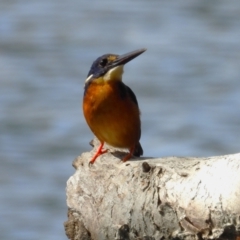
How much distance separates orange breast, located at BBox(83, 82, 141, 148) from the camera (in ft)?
18.1

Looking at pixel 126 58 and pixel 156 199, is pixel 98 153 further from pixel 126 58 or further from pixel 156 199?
pixel 156 199

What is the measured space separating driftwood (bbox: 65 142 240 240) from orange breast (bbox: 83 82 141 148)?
46 centimetres

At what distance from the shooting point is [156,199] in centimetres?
436

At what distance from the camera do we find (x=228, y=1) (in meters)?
14.3

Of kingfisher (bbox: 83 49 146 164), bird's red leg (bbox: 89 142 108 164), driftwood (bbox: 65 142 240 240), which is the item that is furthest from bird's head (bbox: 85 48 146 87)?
driftwood (bbox: 65 142 240 240)

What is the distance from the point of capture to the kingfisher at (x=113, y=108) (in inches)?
217

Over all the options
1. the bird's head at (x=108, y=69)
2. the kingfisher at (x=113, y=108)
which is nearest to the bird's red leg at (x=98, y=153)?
the kingfisher at (x=113, y=108)

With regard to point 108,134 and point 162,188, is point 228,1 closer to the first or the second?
point 108,134

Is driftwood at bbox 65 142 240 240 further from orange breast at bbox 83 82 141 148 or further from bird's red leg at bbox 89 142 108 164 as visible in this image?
orange breast at bbox 83 82 141 148

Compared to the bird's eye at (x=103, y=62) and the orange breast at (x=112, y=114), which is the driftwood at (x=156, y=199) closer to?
the orange breast at (x=112, y=114)

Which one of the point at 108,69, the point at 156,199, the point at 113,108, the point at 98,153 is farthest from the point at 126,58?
the point at 156,199

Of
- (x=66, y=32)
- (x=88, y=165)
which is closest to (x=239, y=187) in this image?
(x=88, y=165)

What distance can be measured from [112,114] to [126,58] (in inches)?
12.7

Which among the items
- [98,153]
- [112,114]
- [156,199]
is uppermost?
[112,114]
